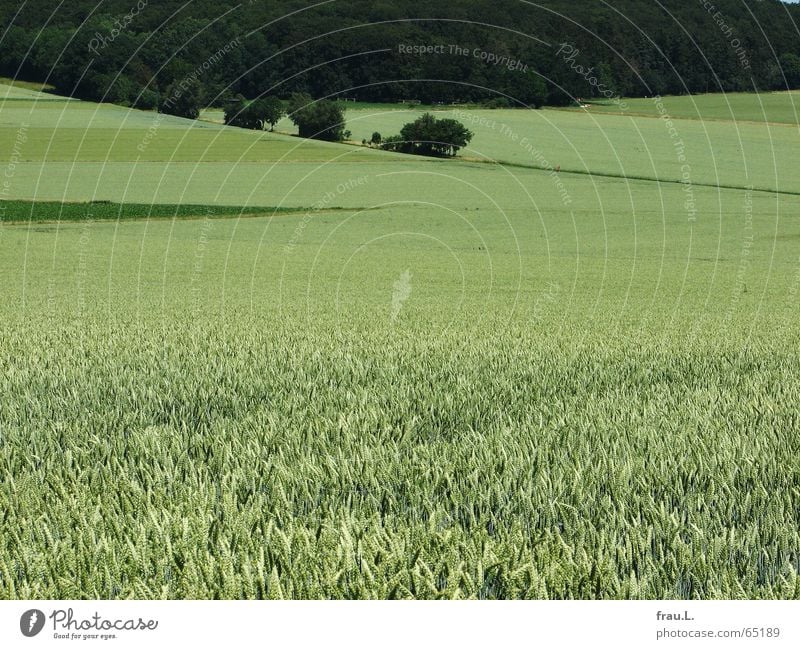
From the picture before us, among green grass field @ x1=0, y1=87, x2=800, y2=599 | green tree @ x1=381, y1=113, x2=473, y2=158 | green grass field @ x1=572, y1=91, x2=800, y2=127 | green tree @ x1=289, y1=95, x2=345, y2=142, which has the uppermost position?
green grass field @ x1=572, y1=91, x2=800, y2=127

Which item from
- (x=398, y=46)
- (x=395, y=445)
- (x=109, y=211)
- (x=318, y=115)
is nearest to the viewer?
(x=395, y=445)

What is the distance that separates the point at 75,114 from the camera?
73.4m

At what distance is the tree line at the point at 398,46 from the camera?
30812 mm

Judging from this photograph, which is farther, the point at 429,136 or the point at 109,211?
the point at 429,136

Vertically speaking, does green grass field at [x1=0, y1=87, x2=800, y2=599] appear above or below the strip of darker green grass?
above

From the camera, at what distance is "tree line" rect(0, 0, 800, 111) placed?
30.8 meters

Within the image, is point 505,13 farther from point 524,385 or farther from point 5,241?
point 524,385

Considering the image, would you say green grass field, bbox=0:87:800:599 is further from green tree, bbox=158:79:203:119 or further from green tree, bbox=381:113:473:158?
green tree, bbox=381:113:473:158

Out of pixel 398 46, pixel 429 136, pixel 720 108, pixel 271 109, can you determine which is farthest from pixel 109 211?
pixel 720 108

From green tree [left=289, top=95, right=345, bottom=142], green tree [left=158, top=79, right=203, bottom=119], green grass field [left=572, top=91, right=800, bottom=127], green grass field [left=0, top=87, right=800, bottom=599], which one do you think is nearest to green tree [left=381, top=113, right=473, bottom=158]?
green tree [left=289, top=95, right=345, bottom=142]

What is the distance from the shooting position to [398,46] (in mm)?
28734

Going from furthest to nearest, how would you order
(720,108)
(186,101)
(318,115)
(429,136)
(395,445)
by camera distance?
(720,108)
(186,101)
(318,115)
(429,136)
(395,445)

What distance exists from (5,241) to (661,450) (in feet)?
127

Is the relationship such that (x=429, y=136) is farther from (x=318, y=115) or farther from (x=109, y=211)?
(x=109, y=211)
